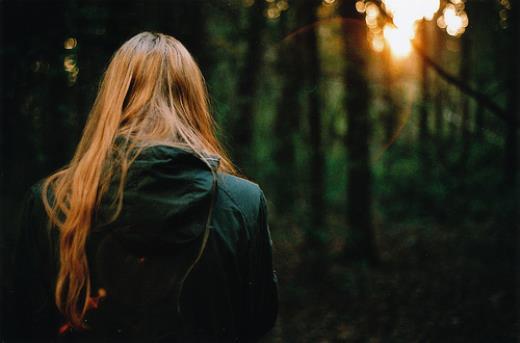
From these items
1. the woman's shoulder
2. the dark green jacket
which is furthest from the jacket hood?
the woman's shoulder

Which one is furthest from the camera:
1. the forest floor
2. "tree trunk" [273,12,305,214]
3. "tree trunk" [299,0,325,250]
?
"tree trunk" [273,12,305,214]

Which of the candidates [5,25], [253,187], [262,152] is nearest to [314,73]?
[262,152]

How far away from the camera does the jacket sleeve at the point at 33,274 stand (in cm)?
184

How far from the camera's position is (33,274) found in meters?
1.89

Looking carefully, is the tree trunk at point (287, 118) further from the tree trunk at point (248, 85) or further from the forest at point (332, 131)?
the tree trunk at point (248, 85)

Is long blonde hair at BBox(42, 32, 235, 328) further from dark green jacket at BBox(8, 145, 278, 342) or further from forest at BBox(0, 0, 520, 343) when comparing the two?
forest at BBox(0, 0, 520, 343)

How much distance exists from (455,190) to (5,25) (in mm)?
8866

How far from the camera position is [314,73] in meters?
8.77

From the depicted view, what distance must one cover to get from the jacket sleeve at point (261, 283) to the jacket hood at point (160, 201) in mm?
291

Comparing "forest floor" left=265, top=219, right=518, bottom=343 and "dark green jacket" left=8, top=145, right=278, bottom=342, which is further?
"forest floor" left=265, top=219, right=518, bottom=343

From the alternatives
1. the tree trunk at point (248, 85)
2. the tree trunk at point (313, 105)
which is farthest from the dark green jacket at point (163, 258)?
the tree trunk at point (313, 105)

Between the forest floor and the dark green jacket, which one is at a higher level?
the dark green jacket

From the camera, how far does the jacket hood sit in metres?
1.65

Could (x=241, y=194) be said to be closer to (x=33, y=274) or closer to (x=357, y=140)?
(x=33, y=274)
